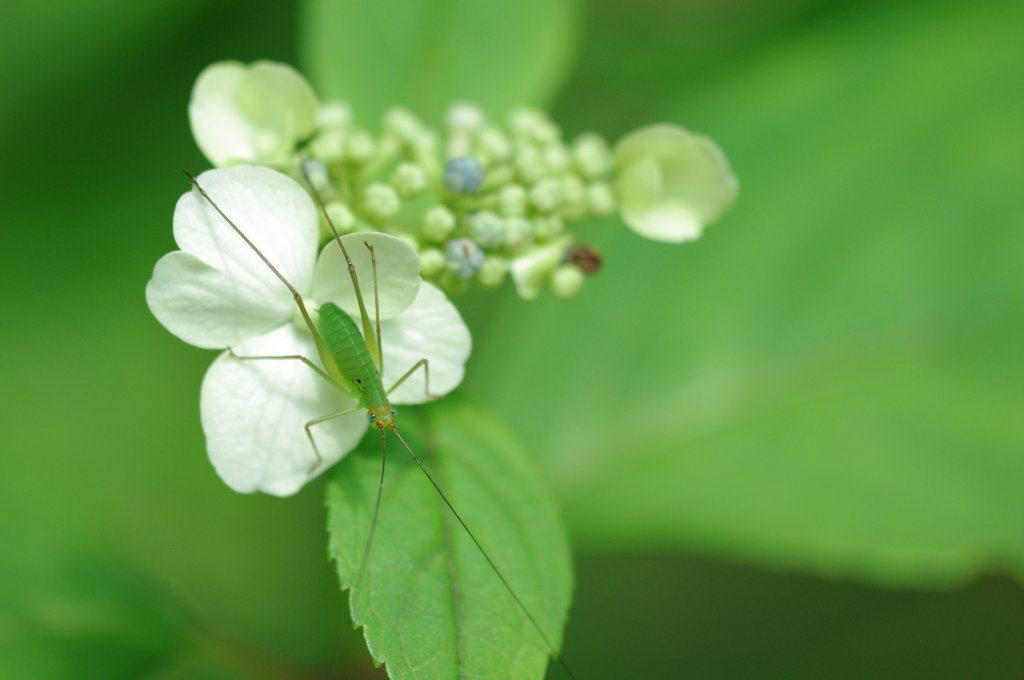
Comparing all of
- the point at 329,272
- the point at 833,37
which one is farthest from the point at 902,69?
the point at 329,272

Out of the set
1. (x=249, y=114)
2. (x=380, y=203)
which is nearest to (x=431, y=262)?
(x=380, y=203)

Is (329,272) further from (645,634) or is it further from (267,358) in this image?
(645,634)

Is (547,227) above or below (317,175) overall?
below

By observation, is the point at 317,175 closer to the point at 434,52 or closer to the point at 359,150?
the point at 359,150

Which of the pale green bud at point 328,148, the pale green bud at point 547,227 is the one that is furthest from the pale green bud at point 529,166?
the pale green bud at point 328,148

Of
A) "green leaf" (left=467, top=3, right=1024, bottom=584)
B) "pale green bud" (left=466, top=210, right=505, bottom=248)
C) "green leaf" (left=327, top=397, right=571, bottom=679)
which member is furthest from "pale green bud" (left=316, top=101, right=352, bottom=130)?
"green leaf" (left=467, top=3, right=1024, bottom=584)

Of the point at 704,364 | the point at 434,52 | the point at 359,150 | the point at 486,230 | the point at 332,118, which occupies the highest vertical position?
the point at 434,52

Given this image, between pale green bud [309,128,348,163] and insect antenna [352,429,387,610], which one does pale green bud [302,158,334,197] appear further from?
insect antenna [352,429,387,610]
